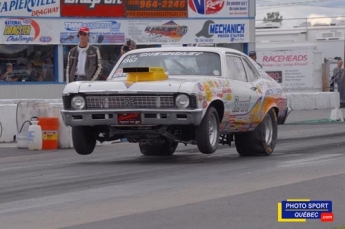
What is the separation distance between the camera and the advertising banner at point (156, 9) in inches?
1233

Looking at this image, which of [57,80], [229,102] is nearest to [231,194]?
[229,102]

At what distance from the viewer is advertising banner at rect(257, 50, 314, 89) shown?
41.6m

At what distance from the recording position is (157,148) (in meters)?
15.1

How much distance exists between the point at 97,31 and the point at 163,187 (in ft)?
67.1

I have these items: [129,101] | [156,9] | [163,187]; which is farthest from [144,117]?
[156,9]

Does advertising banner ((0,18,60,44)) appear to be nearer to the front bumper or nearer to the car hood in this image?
the car hood

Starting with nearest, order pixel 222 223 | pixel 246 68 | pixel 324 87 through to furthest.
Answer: pixel 222 223 → pixel 246 68 → pixel 324 87

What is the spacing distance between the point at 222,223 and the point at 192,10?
79.3ft

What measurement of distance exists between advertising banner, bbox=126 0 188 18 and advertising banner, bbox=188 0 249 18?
1.06 ft

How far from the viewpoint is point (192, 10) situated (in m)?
32.2

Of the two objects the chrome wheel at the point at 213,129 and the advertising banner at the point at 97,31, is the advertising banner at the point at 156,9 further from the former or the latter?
the chrome wheel at the point at 213,129

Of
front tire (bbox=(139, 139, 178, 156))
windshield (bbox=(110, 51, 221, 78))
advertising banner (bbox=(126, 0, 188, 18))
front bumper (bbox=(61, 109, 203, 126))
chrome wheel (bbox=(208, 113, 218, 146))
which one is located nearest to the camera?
front bumper (bbox=(61, 109, 203, 126))

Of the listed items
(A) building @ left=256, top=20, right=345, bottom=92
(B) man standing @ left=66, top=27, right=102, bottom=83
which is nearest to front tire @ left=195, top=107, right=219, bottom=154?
(B) man standing @ left=66, top=27, right=102, bottom=83

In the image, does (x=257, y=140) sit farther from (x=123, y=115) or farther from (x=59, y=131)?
(x=59, y=131)
